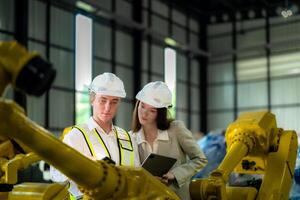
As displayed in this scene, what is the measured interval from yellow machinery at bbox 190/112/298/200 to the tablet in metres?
0.35

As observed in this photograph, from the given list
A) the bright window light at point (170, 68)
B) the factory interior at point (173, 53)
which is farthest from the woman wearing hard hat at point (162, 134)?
the bright window light at point (170, 68)

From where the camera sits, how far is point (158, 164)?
310cm

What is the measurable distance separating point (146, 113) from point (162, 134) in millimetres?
200

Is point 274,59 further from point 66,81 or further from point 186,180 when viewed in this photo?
point 186,180

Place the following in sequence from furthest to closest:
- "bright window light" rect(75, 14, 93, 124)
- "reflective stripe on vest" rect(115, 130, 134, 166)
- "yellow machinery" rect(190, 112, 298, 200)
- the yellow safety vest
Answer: "bright window light" rect(75, 14, 93, 124) → "yellow machinery" rect(190, 112, 298, 200) → "reflective stripe on vest" rect(115, 130, 134, 166) → the yellow safety vest

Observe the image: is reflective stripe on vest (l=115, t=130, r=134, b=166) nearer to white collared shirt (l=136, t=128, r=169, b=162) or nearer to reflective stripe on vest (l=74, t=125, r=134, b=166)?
reflective stripe on vest (l=74, t=125, r=134, b=166)

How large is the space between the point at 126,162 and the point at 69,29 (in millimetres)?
11140

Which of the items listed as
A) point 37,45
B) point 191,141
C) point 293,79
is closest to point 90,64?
point 37,45

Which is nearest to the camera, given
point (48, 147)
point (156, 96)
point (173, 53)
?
point (48, 147)

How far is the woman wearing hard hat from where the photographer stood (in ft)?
11.2

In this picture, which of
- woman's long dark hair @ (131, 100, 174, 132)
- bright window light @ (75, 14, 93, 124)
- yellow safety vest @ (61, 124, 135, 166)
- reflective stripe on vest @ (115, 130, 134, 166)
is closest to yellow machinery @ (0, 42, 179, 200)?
yellow safety vest @ (61, 124, 135, 166)

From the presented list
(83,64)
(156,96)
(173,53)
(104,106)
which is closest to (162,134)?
(156,96)

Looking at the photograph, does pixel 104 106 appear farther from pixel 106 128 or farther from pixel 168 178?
pixel 168 178

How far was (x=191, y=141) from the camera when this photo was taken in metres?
3.56
